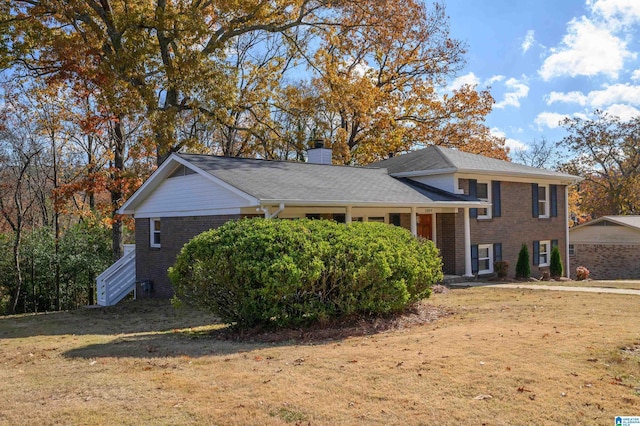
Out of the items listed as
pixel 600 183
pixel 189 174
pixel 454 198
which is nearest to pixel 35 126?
pixel 189 174

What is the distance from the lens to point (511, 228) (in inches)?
931

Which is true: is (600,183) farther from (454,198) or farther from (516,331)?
(516,331)

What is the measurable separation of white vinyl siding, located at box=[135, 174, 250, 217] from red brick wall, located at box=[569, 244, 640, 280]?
2511 cm

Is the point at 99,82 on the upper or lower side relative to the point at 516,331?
upper

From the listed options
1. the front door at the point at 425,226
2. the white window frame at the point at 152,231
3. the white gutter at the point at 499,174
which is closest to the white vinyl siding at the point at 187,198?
the white window frame at the point at 152,231

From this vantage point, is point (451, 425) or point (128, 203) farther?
point (128, 203)

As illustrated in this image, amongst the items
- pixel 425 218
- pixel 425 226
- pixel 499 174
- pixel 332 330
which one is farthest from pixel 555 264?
pixel 332 330

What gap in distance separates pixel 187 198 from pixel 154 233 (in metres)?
2.91

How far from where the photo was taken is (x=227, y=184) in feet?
49.7

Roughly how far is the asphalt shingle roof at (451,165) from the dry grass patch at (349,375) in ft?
37.8

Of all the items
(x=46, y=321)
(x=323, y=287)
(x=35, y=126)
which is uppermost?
(x=35, y=126)

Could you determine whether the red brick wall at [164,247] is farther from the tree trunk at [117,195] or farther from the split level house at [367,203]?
the tree trunk at [117,195]

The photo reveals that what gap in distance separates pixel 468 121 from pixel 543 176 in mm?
10850

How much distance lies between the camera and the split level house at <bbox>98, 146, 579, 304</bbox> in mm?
16297
